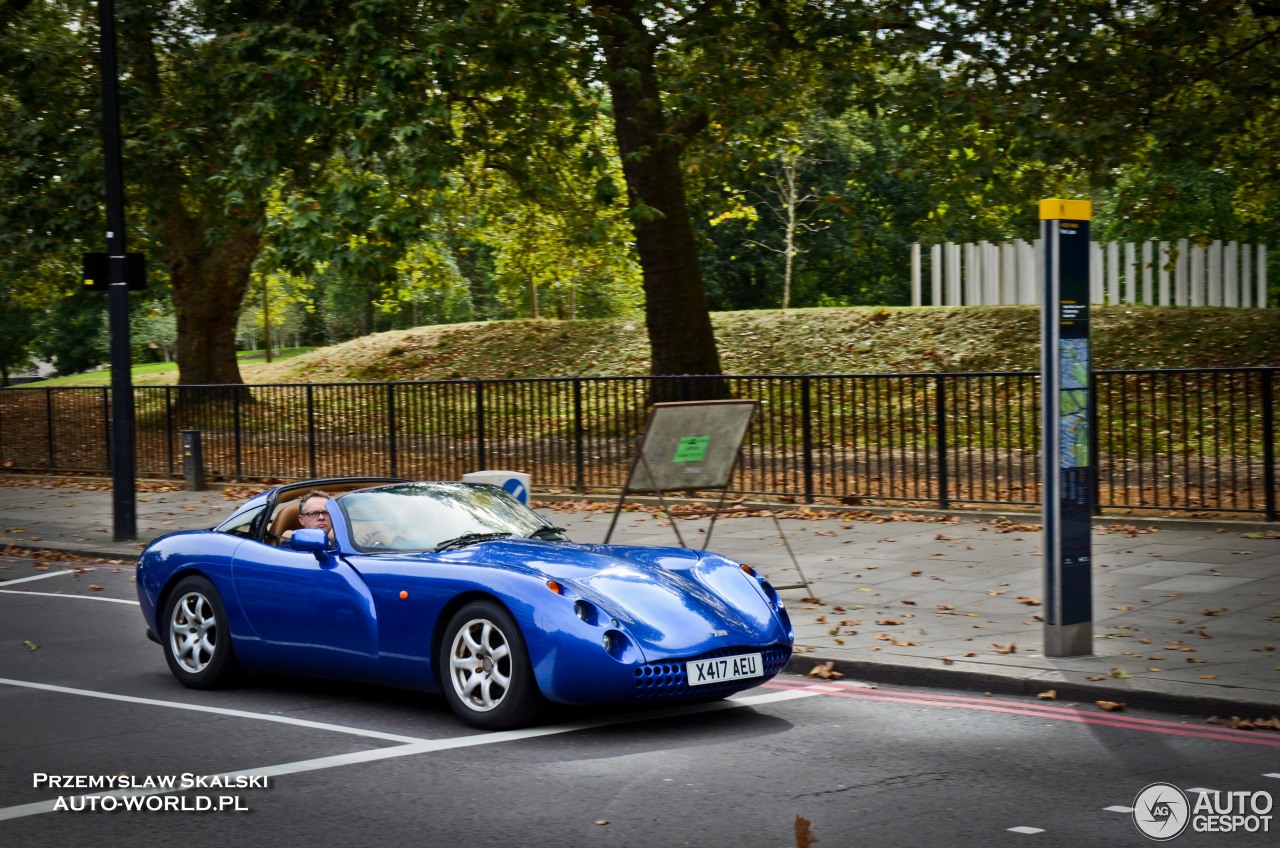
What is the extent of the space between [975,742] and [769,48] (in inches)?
532

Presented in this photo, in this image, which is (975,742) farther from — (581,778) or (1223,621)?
(1223,621)

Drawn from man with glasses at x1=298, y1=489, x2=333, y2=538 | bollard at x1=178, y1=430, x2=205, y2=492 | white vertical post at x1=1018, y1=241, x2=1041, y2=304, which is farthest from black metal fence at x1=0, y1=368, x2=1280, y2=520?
white vertical post at x1=1018, y1=241, x2=1041, y2=304

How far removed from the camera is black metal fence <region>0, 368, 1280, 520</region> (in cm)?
1441

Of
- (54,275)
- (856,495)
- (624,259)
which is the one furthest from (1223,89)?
(54,275)

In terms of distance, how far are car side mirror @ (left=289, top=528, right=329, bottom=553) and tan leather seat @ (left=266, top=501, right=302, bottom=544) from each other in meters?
0.69

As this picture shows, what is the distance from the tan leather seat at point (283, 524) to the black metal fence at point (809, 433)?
8.40 meters

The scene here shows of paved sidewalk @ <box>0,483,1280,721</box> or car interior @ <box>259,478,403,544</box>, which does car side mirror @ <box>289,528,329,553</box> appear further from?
paved sidewalk @ <box>0,483,1280,721</box>

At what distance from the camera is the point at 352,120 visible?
57.6 feet

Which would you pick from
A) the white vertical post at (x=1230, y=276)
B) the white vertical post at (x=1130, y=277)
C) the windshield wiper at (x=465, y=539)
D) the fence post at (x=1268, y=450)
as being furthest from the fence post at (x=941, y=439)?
the white vertical post at (x=1230, y=276)

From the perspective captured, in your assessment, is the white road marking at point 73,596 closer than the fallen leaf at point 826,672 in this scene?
No

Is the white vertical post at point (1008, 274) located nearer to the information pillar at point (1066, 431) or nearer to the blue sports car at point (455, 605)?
the information pillar at point (1066, 431)

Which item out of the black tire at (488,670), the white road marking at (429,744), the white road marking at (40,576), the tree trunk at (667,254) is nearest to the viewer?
the white road marking at (429,744)

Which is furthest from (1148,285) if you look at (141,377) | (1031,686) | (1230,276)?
(141,377)

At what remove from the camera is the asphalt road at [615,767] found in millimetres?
5520
